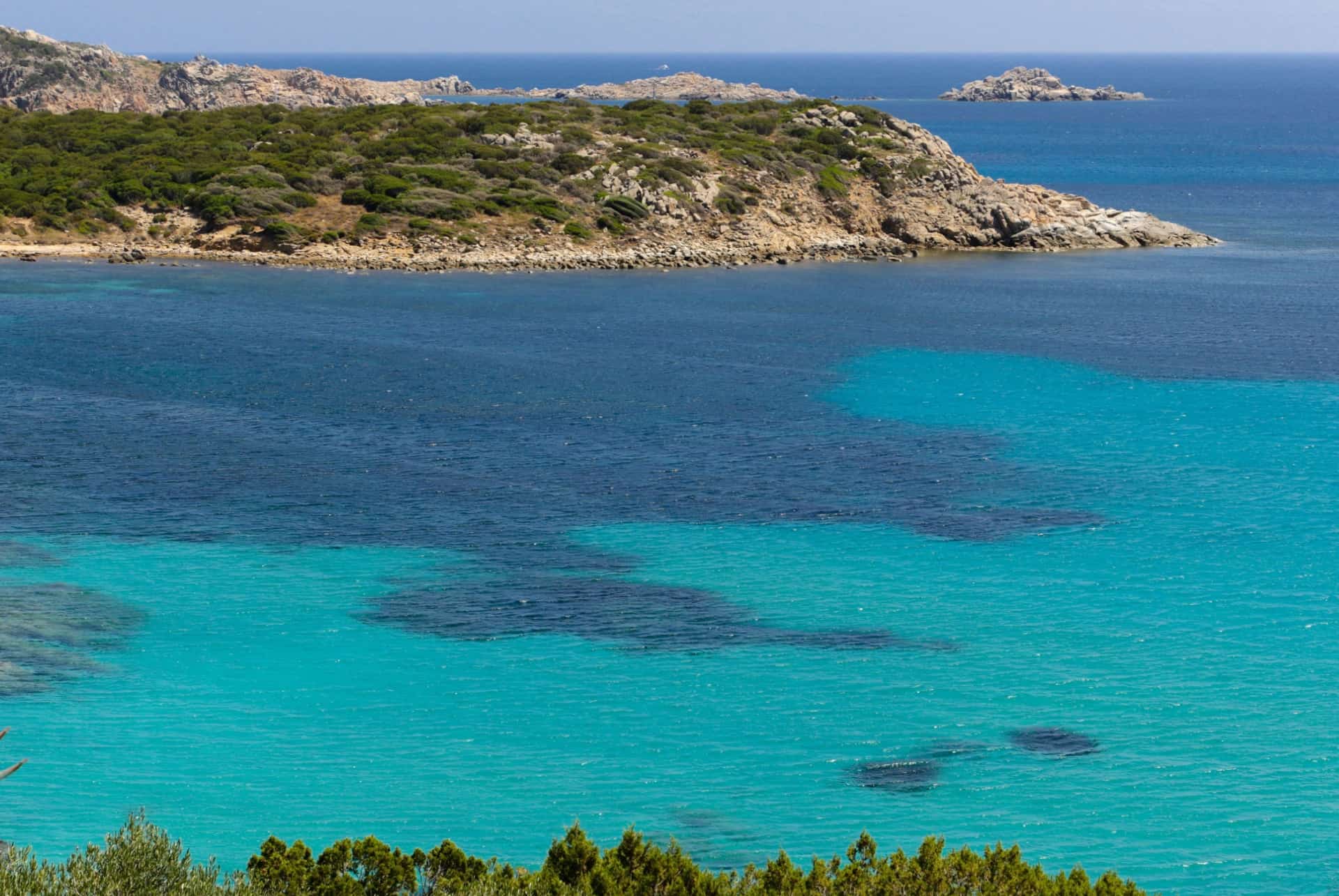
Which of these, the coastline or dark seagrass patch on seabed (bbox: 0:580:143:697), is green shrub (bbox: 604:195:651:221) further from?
dark seagrass patch on seabed (bbox: 0:580:143:697)

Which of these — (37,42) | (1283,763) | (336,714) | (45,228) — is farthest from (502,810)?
(37,42)

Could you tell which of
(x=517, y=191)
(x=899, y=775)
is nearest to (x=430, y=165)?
(x=517, y=191)

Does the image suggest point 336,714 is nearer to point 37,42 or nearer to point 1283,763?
point 1283,763

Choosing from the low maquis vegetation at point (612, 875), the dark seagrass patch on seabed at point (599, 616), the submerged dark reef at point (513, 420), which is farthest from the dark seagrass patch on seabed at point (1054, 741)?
the low maquis vegetation at point (612, 875)

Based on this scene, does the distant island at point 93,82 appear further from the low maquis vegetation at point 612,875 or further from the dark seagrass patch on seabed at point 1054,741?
the low maquis vegetation at point 612,875

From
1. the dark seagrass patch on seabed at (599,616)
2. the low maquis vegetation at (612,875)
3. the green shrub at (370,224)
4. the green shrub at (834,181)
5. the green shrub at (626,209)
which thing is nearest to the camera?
the low maquis vegetation at (612,875)

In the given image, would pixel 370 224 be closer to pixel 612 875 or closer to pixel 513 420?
pixel 513 420

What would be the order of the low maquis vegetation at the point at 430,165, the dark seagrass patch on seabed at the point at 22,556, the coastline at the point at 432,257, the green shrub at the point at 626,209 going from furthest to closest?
the green shrub at the point at 626,209
the low maquis vegetation at the point at 430,165
the coastline at the point at 432,257
the dark seagrass patch on seabed at the point at 22,556
